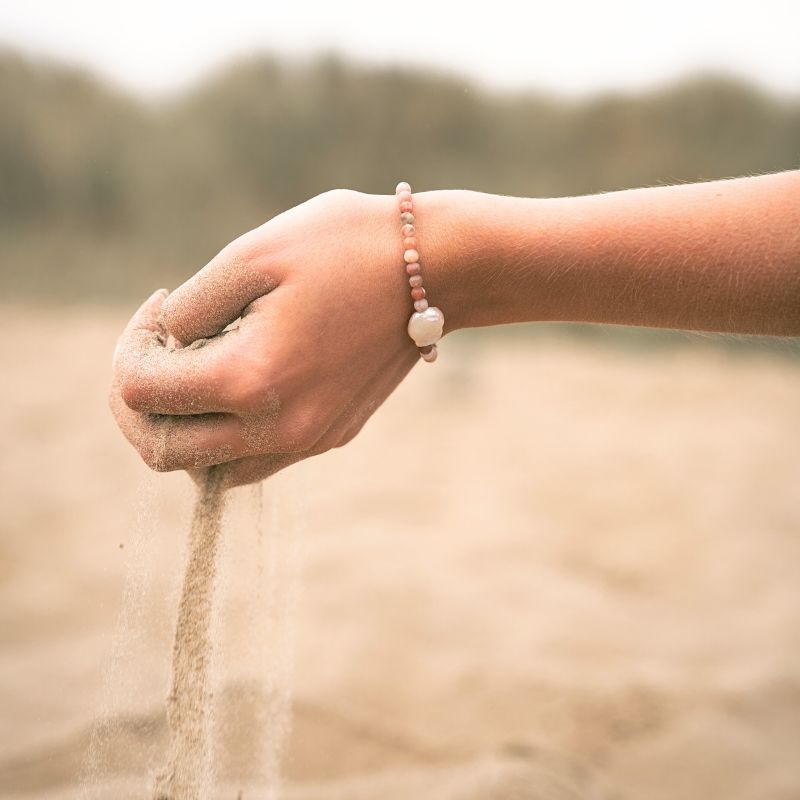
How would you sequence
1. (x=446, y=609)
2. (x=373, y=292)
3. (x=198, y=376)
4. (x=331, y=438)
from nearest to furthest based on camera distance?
(x=198, y=376) → (x=373, y=292) → (x=331, y=438) → (x=446, y=609)

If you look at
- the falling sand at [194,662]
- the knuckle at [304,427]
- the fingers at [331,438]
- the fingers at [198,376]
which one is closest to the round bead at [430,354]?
the fingers at [331,438]

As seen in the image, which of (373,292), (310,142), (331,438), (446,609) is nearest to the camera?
(373,292)

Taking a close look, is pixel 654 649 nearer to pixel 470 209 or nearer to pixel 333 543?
pixel 333 543

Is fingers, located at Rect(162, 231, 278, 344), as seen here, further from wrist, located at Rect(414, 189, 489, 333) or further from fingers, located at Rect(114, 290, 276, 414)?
wrist, located at Rect(414, 189, 489, 333)

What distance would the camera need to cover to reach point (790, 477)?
4.86m

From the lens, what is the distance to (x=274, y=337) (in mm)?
1221

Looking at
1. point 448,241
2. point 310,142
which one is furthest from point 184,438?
point 310,142

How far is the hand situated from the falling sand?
0.48 ft

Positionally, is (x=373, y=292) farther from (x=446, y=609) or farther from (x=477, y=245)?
(x=446, y=609)

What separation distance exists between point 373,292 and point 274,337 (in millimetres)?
195

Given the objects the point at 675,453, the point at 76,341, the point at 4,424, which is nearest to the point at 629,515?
the point at 675,453

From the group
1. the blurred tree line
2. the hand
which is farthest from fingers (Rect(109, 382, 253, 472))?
the blurred tree line

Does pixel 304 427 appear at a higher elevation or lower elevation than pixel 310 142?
lower

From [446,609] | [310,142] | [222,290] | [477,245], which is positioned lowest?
[222,290]
